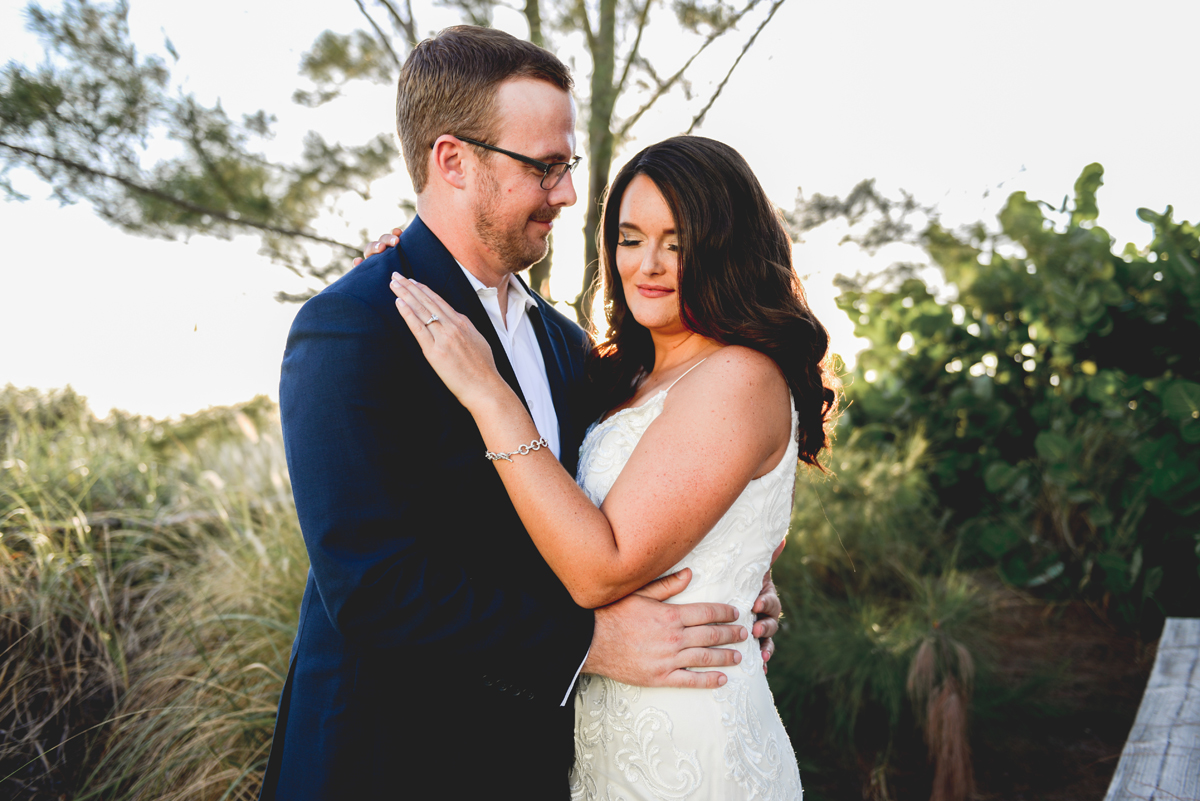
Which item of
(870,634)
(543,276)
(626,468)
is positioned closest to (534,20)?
(543,276)

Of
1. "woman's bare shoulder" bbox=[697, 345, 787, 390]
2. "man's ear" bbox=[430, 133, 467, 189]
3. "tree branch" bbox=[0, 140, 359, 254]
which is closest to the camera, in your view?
"woman's bare shoulder" bbox=[697, 345, 787, 390]

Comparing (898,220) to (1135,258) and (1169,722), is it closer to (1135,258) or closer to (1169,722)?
(1135,258)

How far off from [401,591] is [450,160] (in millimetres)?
1193

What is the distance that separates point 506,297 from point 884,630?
2.86m

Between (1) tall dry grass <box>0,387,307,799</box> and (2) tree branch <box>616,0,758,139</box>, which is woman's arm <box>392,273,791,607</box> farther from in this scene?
(2) tree branch <box>616,0,758,139</box>

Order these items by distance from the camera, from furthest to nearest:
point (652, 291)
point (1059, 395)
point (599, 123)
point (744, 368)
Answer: point (1059, 395) → point (599, 123) → point (652, 291) → point (744, 368)

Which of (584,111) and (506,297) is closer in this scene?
(506,297)

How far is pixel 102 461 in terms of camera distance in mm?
4977

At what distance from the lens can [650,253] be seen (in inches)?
87.7

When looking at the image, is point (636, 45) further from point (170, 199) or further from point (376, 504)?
point (376, 504)

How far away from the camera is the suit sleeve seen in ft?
5.39

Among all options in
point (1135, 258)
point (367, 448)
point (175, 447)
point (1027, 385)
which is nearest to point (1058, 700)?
point (1027, 385)

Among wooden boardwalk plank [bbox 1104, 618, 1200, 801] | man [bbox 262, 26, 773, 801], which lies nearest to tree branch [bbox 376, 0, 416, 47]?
man [bbox 262, 26, 773, 801]

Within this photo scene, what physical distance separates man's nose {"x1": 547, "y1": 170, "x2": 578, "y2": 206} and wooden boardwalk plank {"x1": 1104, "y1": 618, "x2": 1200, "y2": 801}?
260 centimetres
